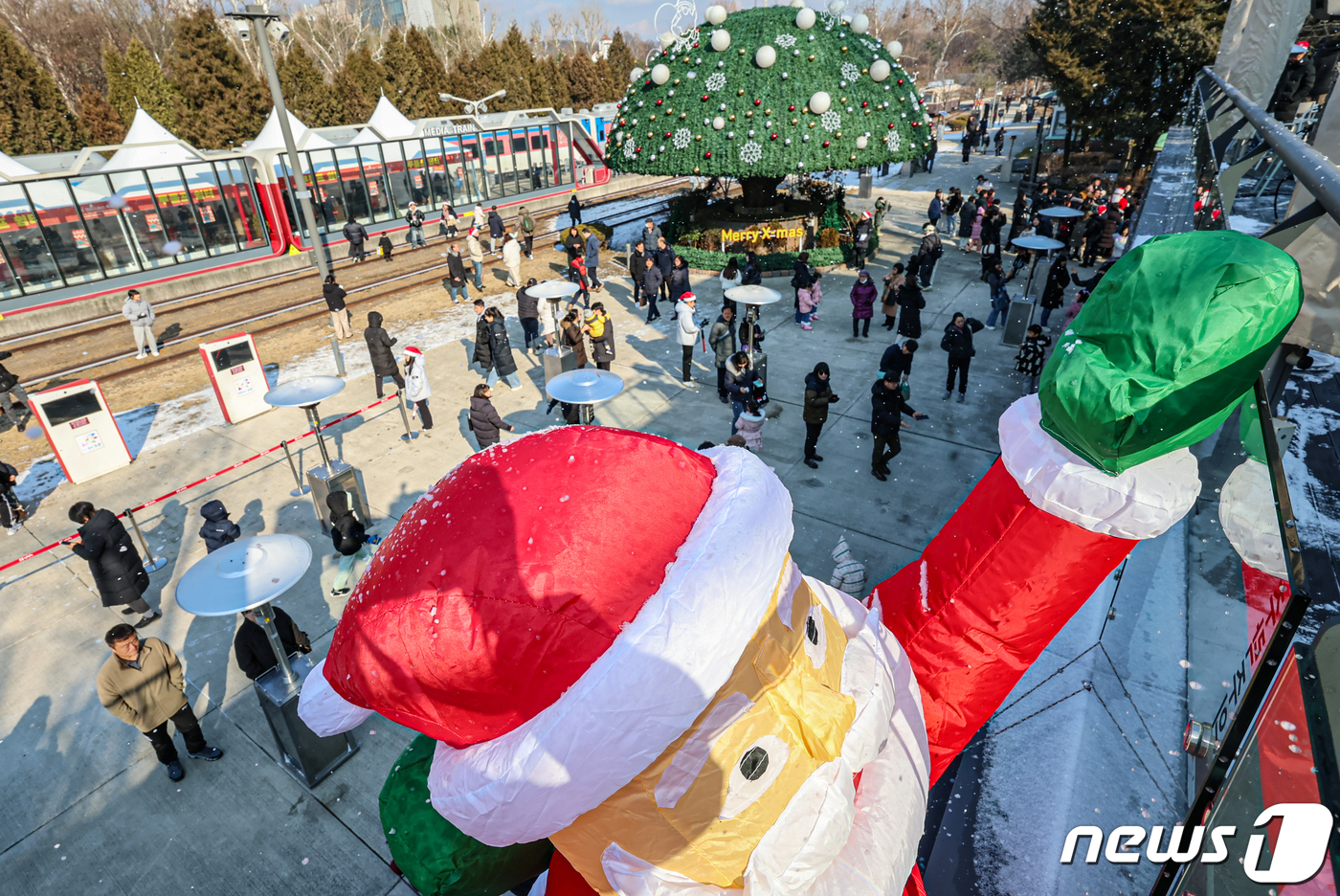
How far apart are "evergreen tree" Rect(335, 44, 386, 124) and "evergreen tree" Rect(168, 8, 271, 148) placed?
3622 millimetres

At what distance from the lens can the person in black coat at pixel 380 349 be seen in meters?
10.9

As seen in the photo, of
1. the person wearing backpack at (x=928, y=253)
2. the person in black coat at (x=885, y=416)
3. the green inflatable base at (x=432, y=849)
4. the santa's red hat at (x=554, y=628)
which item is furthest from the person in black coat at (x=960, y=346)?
the green inflatable base at (x=432, y=849)

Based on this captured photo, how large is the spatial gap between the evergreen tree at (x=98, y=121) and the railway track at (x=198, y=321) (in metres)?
17.4

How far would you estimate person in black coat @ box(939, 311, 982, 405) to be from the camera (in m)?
10.3

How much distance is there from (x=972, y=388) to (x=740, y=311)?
240 inches

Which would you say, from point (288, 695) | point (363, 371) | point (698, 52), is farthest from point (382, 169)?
point (288, 695)

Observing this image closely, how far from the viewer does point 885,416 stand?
874 centimetres

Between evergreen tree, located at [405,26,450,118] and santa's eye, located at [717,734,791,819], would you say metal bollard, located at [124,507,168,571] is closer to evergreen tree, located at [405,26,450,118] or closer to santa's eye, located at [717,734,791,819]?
santa's eye, located at [717,734,791,819]

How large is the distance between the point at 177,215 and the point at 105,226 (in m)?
1.81

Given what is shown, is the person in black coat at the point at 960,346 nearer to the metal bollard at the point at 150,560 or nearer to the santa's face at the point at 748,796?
the santa's face at the point at 748,796

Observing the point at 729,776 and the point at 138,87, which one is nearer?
the point at 729,776

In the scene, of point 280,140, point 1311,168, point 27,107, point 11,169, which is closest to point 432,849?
point 1311,168

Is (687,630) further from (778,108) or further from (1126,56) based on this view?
(1126,56)

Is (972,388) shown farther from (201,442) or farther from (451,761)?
(201,442)
